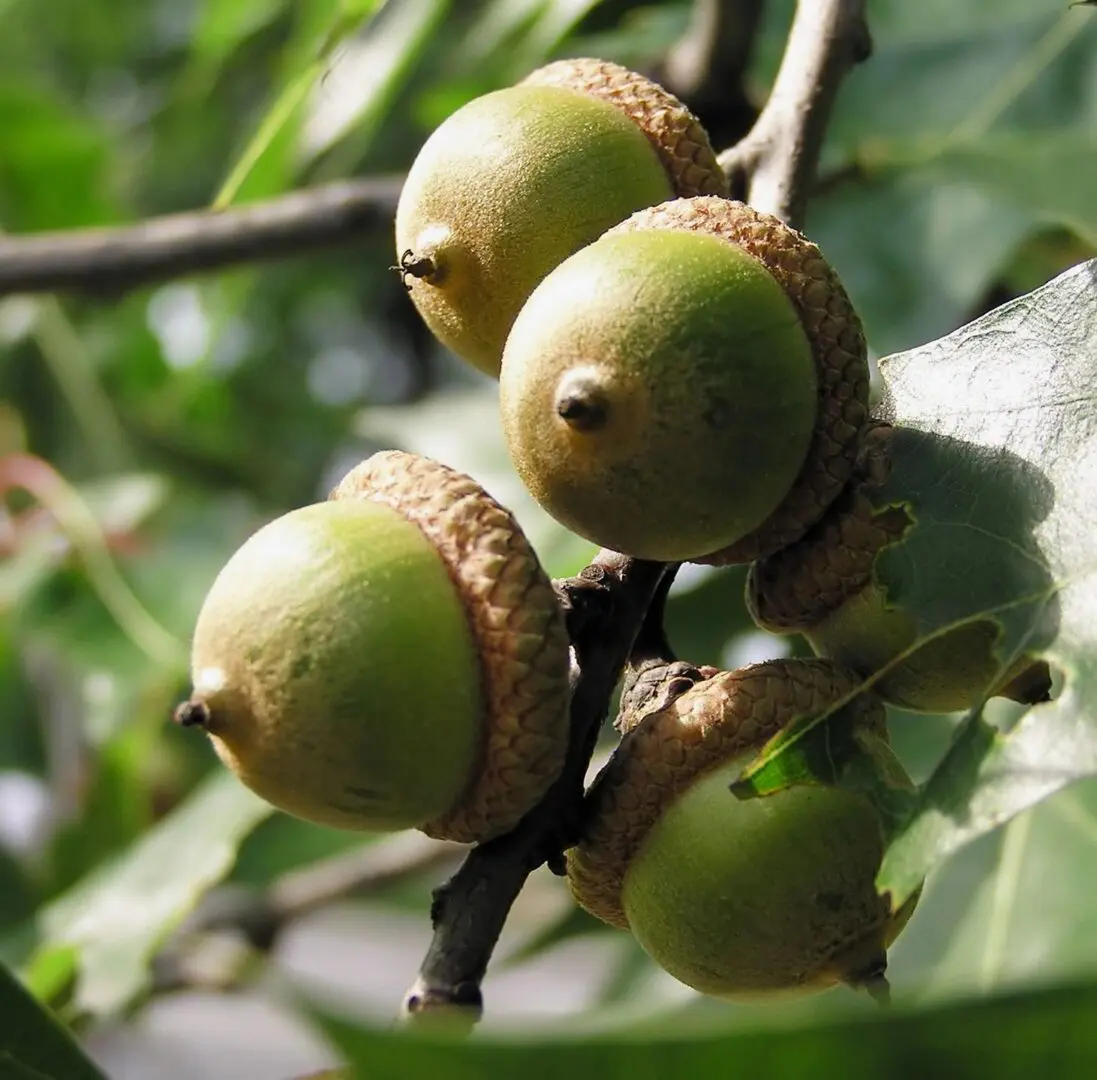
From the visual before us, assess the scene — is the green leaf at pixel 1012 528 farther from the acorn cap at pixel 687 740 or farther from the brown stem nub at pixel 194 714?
the brown stem nub at pixel 194 714

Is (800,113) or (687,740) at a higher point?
(800,113)

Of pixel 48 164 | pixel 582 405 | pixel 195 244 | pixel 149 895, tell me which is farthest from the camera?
pixel 48 164

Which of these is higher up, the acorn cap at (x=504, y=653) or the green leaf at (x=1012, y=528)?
the acorn cap at (x=504, y=653)

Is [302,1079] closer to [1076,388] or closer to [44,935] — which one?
[1076,388]

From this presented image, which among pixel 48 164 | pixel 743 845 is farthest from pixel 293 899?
pixel 743 845

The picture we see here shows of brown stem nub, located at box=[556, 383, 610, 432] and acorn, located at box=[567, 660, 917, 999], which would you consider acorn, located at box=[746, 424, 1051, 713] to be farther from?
brown stem nub, located at box=[556, 383, 610, 432]

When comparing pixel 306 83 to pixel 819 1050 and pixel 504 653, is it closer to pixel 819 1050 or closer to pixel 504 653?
pixel 504 653

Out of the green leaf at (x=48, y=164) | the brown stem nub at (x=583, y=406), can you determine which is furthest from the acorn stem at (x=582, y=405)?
the green leaf at (x=48, y=164)

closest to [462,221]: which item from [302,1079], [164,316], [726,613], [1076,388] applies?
[1076,388]
